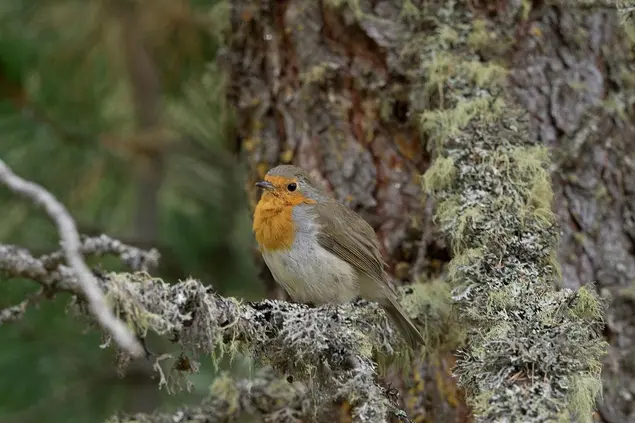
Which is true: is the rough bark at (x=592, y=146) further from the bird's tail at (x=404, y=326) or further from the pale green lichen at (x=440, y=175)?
the bird's tail at (x=404, y=326)

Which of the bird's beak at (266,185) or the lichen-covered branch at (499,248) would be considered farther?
the bird's beak at (266,185)

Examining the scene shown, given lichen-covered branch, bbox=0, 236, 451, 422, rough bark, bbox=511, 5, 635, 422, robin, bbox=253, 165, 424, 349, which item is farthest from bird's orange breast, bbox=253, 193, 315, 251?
rough bark, bbox=511, 5, 635, 422

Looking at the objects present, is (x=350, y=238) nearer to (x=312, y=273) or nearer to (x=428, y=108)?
(x=312, y=273)

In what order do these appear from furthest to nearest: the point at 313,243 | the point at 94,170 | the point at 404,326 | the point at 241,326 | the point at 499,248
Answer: the point at 94,170, the point at 313,243, the point at 404,326, the point at 499,248, the point at 241,326

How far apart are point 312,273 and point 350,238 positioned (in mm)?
228

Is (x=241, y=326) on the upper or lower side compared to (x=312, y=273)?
A: upper

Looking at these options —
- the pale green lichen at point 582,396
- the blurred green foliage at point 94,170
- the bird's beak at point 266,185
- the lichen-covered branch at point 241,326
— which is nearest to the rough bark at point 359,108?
the bird's beak at point 266,185

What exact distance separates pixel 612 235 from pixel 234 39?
202 cm

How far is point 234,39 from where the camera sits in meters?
4.54

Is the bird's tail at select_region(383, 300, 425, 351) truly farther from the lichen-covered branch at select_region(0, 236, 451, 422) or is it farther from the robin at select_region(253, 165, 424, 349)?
the lichen-covered branch at select_region(0, 236, 451, 422)

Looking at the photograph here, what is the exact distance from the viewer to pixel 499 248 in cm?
334

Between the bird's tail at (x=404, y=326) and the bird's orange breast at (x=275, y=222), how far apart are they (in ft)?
2.02

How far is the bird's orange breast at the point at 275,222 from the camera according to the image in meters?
4.07

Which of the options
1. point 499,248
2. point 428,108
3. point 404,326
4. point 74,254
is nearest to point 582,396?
point 499,248
